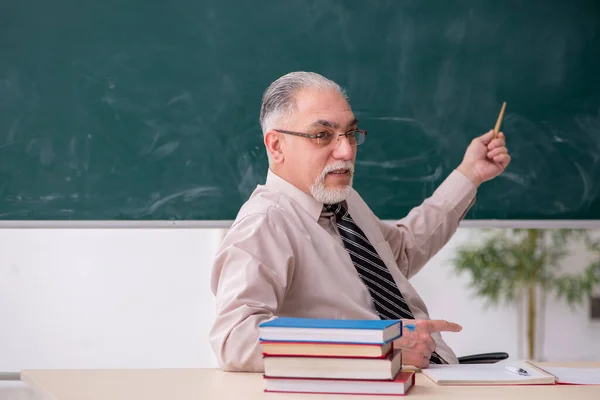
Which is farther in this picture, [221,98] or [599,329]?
[599,329]

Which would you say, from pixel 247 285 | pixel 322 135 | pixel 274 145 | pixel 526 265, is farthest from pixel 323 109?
pixel 526 265

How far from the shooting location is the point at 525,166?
3.34 metres

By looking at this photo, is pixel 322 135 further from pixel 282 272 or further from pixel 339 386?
pixel 339 386

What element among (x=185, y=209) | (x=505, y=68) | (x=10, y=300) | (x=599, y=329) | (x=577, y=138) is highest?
(x=505, y=68)

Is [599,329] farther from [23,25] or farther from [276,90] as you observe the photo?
[23,25]

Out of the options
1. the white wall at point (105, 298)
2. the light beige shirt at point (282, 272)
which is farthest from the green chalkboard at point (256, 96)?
the light beige shirt at point (282, 272)

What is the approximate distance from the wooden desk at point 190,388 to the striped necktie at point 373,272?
0.42 m

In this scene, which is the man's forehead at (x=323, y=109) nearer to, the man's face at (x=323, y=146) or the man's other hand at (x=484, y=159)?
the man's face at (x=323, y=146)

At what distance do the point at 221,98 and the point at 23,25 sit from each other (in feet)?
2.71

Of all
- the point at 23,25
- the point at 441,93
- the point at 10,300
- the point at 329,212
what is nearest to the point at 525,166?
the point at 441,93

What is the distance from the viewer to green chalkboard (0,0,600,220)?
3.21m

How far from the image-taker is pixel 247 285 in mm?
2055

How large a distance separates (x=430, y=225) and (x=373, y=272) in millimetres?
582

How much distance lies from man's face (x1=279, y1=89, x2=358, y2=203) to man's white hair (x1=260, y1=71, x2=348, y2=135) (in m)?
0.02
